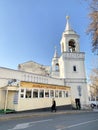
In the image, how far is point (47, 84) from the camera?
74.3ft

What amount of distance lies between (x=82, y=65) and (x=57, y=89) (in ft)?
38.1

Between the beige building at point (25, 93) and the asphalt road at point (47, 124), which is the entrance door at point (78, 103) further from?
the asphalt road at point (47, 124)

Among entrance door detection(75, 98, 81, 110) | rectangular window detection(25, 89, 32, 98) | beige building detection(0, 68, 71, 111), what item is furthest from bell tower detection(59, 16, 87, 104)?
rectangular window detection(25, 89, 32, 98)

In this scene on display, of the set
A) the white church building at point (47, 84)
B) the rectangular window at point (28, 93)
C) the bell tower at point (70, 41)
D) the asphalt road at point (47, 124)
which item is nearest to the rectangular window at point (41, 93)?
the white church building at point (47, 84)

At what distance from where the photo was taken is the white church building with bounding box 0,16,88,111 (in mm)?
18938

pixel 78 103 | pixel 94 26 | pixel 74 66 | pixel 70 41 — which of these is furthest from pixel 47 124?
pixel 70 41

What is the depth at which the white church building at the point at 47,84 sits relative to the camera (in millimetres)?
18938

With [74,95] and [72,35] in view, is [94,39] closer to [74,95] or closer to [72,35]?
[74,95]

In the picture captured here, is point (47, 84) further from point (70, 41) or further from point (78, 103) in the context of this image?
point (70, 41)

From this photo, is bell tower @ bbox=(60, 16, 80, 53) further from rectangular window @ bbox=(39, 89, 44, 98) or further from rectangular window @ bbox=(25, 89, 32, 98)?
rectangular window @ bbox=(25, 89, 32, 98)

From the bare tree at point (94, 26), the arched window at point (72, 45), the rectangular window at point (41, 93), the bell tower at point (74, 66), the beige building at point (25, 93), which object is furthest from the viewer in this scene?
the arched window at point (72, 45)

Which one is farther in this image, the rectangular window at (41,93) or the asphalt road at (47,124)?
the rectangular window at (41,93)

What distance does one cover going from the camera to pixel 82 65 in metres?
33.1

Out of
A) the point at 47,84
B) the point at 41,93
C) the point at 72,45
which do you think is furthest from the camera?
the point at 72,45
